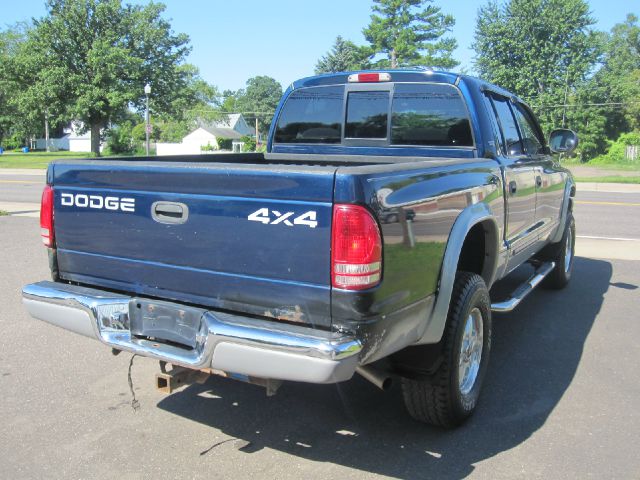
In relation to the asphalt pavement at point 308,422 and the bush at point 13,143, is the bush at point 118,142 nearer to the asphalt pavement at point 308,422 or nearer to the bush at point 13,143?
the bush at point 13,143

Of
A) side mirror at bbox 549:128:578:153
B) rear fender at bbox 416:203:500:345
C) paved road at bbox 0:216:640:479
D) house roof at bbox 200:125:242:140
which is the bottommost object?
paved road at bbox 0:216:640:479

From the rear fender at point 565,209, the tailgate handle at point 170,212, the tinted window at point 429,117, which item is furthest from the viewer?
the rear fender at point 565,209

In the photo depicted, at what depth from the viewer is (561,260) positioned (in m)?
6.67

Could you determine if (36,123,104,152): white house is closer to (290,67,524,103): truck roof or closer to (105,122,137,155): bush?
(105,122,137,155): bush

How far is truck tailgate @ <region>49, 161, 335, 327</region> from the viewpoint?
265 cm

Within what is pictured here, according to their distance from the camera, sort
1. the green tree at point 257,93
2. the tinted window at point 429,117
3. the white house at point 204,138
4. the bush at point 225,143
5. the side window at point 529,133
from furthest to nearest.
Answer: the green tree at point 257,93, the bush at point 225,143, the white house at point 204,138, the side window at point 529,133, the tinted window at point 429,117

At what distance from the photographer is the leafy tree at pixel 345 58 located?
56438mm

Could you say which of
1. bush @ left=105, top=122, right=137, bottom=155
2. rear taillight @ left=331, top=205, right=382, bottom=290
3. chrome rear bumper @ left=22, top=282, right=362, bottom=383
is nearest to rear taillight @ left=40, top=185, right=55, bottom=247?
chrome rear bumper @ left=22, top=282, right=362, bottom=383

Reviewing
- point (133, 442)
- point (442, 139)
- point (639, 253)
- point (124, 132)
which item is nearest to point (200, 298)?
point (133, 442)

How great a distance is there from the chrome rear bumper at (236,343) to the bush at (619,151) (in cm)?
5006

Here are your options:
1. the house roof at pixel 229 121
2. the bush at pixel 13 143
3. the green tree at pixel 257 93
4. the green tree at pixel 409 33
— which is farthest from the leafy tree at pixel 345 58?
the green tree at pixel 257 93

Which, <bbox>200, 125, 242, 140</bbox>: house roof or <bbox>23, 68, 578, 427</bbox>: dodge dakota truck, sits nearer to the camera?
<bbox>23, 68, 578, 427</bbox>: dodge dakota truck

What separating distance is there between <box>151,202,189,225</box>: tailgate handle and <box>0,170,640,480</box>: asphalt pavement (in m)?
1.26

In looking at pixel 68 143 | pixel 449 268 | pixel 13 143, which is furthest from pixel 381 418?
pixel 68 143
